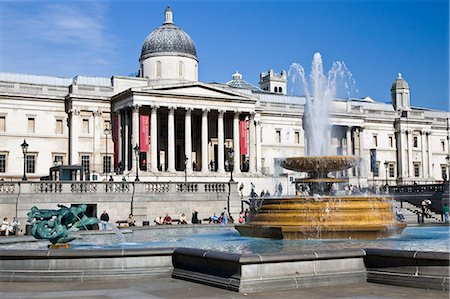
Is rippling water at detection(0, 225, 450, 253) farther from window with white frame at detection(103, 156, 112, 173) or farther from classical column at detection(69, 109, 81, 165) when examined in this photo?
classical column at detection(69, 109, 81, 165)

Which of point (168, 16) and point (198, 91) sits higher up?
point (168, 16)

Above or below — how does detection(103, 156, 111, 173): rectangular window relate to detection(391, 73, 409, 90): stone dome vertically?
below

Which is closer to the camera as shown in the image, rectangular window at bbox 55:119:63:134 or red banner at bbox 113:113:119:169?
red banner at bbox 113:113:119:169

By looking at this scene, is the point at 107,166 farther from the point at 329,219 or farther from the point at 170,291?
the point at 170,291

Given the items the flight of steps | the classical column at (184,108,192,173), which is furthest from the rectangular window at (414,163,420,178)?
the classical column at (184,108,192,173)

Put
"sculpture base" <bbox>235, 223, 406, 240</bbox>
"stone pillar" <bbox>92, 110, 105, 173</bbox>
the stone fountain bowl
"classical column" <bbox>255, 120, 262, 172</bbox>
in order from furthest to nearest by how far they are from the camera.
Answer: "classical column" <bbox>255, 120, 262, 172</bbox> < "stone pillar" <bbox>92, 110, 105, 173</bbox> < the stone fountain bowl < "sculpture base" <bbox>235, 223, 406, 240</bbox>

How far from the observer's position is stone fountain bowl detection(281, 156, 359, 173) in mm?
20734

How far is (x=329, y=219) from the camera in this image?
18.6 metres

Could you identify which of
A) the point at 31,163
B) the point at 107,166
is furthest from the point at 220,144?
the point at 31,163

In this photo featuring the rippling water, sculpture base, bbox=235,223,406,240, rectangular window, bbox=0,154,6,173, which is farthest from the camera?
rectangular window, bbox=0,154,6,173

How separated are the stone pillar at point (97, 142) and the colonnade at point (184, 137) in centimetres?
230

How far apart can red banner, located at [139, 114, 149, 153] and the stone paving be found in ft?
186

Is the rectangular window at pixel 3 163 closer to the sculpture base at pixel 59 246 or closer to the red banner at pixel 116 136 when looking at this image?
the red banner at pixel 116 136

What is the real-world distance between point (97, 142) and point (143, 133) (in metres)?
8.03
